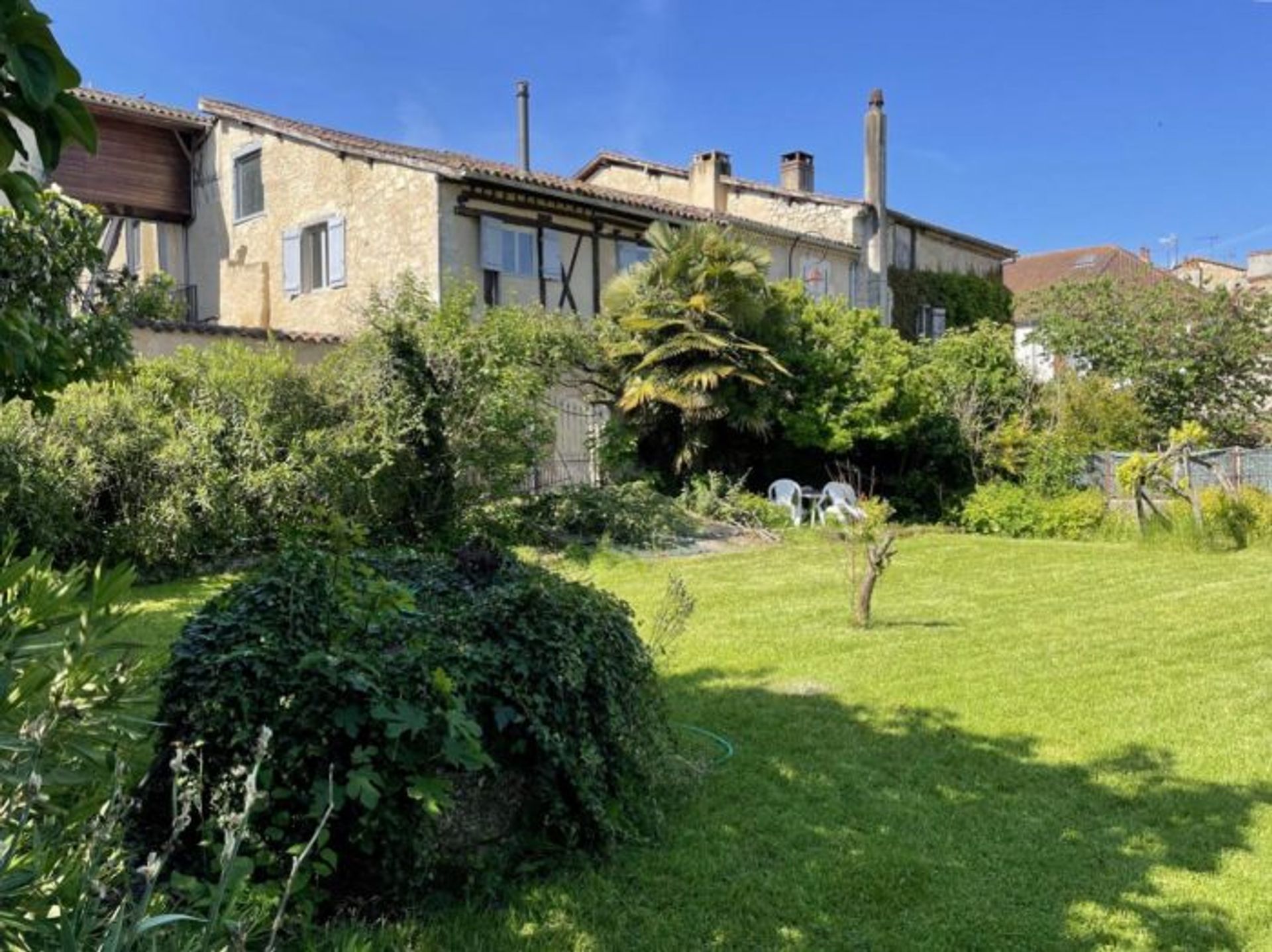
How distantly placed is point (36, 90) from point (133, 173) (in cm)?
2040

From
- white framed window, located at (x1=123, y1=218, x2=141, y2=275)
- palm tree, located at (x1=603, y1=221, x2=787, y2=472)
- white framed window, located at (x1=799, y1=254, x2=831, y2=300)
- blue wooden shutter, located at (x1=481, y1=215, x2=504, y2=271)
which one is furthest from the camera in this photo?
white framed window, located at (x1=799, y1=254, x2=831, y2=300)

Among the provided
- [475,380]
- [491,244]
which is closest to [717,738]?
[475,380]

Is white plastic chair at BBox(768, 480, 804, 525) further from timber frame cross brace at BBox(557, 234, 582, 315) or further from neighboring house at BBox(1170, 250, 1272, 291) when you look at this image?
neighboring house at BBox(1170, 250, 1272, 291)

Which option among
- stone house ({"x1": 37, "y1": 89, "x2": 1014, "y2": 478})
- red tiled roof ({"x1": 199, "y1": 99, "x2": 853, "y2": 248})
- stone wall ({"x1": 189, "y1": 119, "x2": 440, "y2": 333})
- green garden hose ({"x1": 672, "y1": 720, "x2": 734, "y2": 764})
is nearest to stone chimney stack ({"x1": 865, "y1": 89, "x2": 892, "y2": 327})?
stone house ({"x1": 37, "y1": 89, "x2": 1014, "y2": 478})

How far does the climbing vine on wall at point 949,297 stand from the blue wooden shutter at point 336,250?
13.9 metres

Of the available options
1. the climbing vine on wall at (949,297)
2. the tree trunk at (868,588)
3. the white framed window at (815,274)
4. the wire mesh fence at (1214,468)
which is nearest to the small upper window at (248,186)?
the white framed window at (815,274)

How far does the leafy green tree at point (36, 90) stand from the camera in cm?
136

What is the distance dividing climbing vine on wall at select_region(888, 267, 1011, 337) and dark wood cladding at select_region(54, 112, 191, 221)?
55.2 feet

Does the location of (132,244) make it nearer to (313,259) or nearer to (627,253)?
(313,259)

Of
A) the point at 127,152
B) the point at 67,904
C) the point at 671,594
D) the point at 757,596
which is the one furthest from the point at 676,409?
the point at 67,904

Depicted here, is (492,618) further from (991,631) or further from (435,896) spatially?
(991,631)

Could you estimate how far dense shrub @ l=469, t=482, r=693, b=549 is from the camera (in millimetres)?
12758

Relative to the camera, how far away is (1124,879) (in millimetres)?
3539

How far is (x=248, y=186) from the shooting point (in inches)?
750
